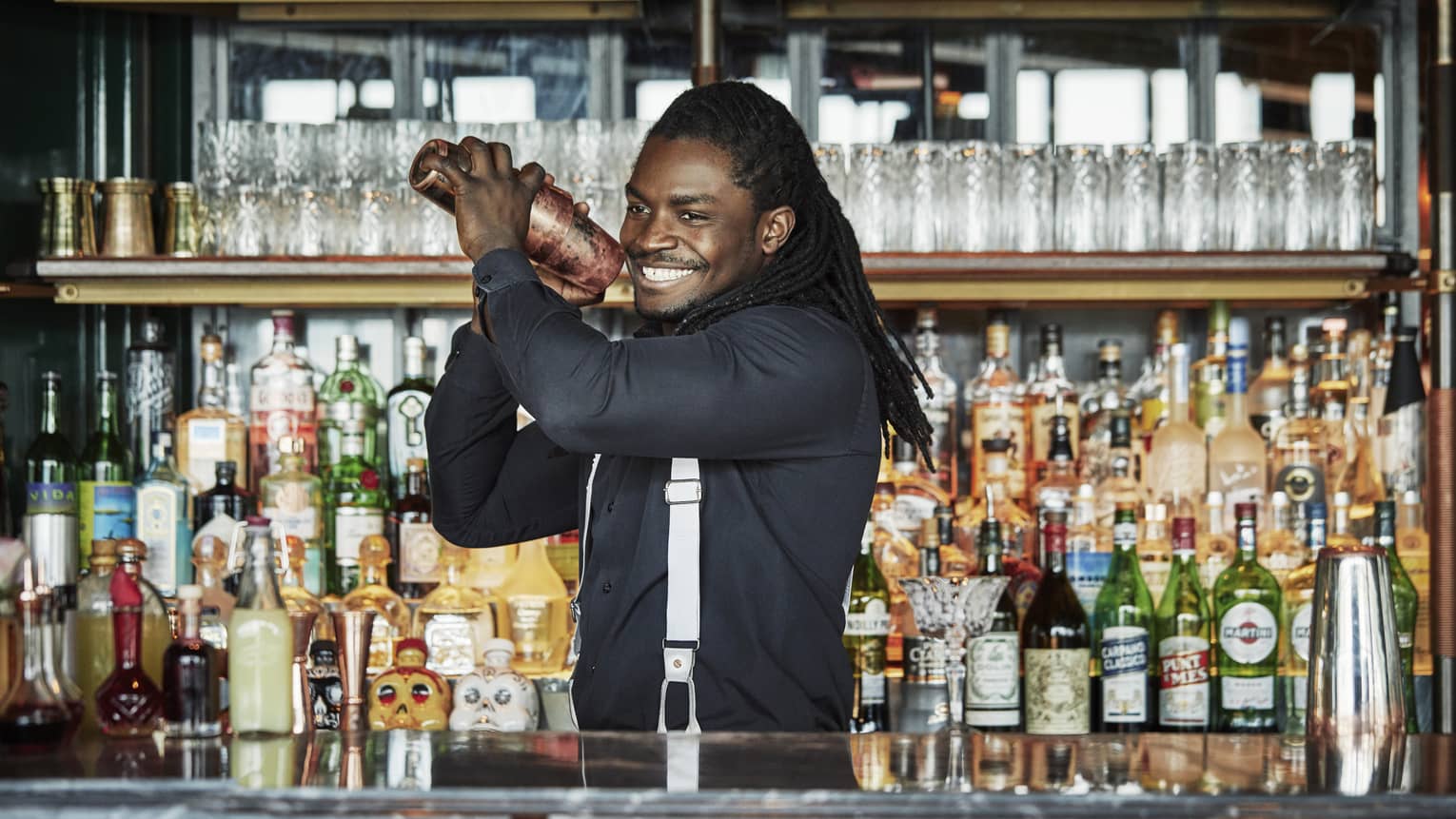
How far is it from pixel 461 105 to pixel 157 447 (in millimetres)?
708

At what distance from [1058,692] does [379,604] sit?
2.97 feet

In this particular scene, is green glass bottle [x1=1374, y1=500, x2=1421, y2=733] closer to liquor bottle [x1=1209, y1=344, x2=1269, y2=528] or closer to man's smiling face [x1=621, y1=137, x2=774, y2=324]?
liquor bottle [x1=1209, y1=344, x2=1269, y2=528]

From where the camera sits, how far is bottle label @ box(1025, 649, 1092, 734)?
229 centimetres

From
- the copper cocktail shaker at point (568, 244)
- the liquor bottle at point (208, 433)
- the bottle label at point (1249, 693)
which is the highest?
the copper cocktail shaker at point (568, 244)

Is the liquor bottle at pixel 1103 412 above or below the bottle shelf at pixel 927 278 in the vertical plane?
below

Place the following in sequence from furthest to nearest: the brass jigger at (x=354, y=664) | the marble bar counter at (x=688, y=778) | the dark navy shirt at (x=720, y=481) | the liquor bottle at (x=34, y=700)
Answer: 1. the brass jigger at (x=354, y=664)
2. the dark navy shirt at (x=720, y=481)
3. the liquor bottle at (x=34, y=700)
4. the marble bar counter at (x=688, y=778)

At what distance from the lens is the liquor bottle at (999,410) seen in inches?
100

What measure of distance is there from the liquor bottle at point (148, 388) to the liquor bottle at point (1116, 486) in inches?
52.8

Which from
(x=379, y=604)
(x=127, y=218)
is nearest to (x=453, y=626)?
(x=379, y=604)

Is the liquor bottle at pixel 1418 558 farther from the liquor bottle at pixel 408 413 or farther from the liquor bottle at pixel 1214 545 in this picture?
the liquor bottle at pixel 408 413

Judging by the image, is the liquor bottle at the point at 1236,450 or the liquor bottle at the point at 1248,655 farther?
the liquor bottle at the point at 1236,450

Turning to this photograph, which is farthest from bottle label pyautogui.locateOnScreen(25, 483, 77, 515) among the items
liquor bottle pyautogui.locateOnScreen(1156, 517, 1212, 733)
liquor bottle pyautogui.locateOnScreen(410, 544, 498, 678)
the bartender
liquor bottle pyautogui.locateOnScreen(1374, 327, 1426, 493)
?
liquor bottle pyautogui.locateOnScreen(1374, 327, 1426, 493)

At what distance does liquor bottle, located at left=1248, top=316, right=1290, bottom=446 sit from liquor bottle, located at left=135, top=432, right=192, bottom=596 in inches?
60.3

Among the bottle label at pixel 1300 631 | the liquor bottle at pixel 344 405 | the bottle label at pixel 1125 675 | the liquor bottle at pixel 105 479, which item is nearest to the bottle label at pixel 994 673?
the bottle label at pixel 1125 675
